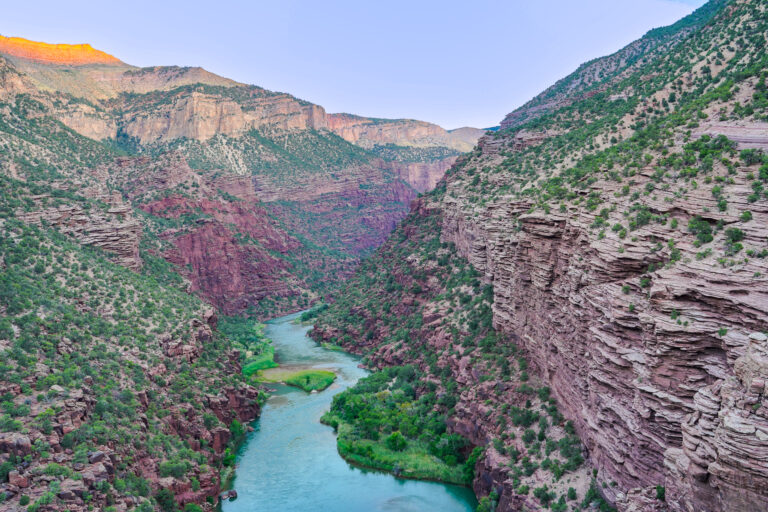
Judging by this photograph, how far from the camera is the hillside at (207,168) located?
72375mm

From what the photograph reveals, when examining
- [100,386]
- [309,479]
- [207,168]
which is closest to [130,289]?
[100,386]

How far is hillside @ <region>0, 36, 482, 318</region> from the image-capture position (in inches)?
2849

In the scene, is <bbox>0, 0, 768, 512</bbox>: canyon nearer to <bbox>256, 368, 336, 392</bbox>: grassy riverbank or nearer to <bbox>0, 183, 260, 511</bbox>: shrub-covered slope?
<bbox>0, 183, 260, 511</bbox>: shrub-covered slope

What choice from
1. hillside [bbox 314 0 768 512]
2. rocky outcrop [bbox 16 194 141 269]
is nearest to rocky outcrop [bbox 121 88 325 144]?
rocky outcrop [bbox 16 194 141 269]

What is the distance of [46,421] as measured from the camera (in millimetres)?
24859

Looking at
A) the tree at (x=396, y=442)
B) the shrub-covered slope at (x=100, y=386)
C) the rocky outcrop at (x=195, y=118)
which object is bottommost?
the tree at (x=396, y=442)

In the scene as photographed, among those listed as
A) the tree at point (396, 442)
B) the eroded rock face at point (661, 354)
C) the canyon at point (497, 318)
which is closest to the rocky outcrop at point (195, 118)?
the canyon at point (497, 318)

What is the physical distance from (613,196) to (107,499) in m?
25.9

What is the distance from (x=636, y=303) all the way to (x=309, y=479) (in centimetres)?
2521

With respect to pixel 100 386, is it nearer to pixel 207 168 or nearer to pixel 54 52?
pixel 207 168

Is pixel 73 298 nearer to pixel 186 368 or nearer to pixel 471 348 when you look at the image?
pixel 186 368

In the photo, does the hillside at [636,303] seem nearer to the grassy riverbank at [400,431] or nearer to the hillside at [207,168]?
the grassy riverbank at [400,431]

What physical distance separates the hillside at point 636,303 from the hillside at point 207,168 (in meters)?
34.0

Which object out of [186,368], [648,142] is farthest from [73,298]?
[648,142]
